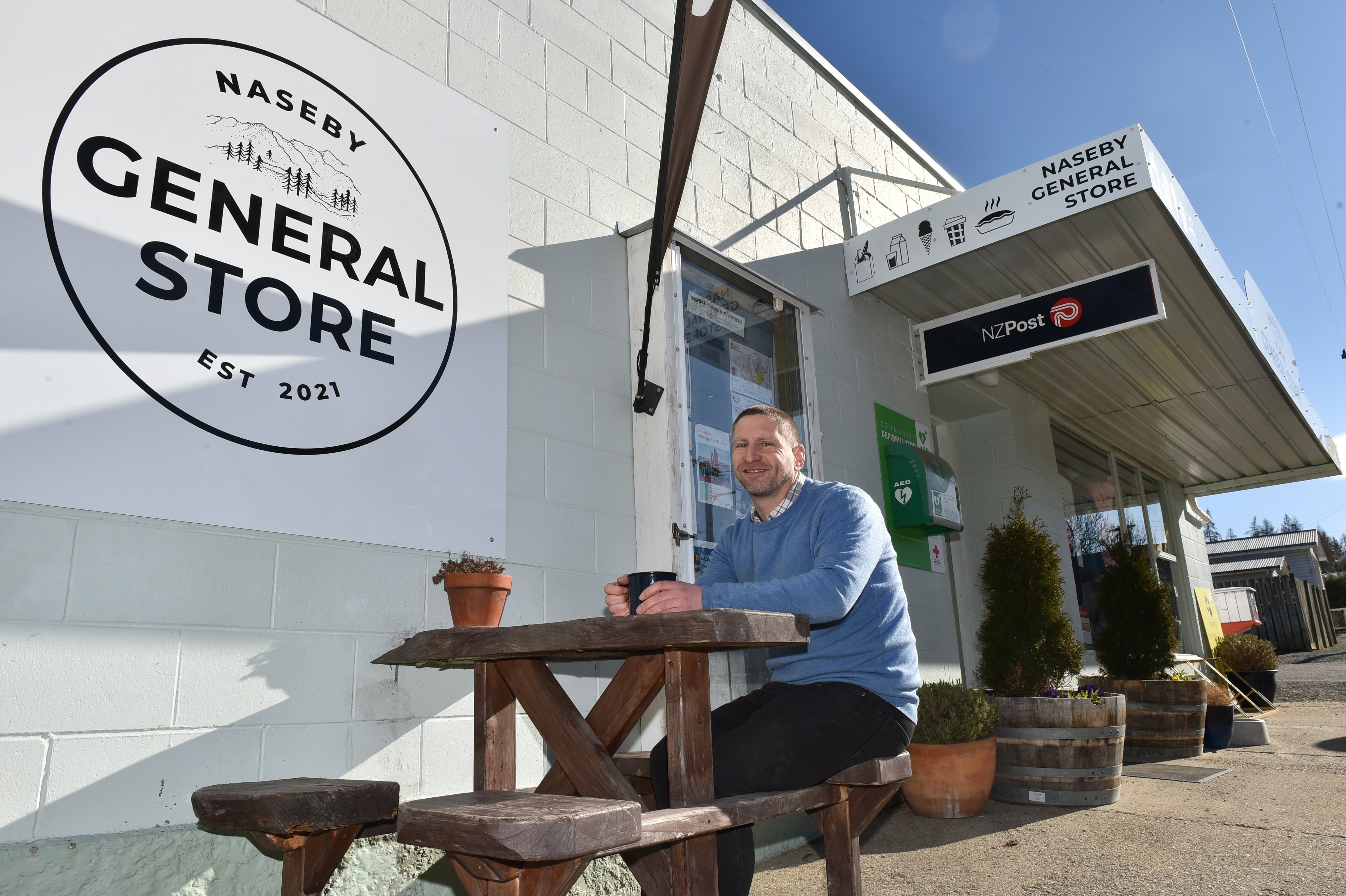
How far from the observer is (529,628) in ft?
5.87

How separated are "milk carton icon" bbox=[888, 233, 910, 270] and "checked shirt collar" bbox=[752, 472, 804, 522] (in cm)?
268

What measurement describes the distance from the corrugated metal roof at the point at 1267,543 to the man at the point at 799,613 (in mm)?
31774

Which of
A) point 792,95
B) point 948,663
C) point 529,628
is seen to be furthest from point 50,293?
point 948,663

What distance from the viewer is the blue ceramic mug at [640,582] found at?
6.04 feet

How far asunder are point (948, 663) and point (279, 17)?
14.3 ft

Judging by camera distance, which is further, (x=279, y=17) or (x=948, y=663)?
(x=948, y=663)

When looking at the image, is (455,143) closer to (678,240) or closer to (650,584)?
(678,240)

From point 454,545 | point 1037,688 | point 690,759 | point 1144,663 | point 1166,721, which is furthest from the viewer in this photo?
point 1144,663

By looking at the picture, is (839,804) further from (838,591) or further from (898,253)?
(898,253)

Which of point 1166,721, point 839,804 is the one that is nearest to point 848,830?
point 839,804

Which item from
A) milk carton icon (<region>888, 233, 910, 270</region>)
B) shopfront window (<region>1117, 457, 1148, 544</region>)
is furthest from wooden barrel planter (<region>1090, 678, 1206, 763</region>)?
milk carton icon (<region>888, 233, 910, 270</region>)

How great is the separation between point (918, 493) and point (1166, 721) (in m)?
2.66

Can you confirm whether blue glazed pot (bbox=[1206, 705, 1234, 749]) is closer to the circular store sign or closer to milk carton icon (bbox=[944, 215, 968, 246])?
milk carton icon (bbox=[944, 215, 968, 246])

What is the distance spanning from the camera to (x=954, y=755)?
12.2ft
